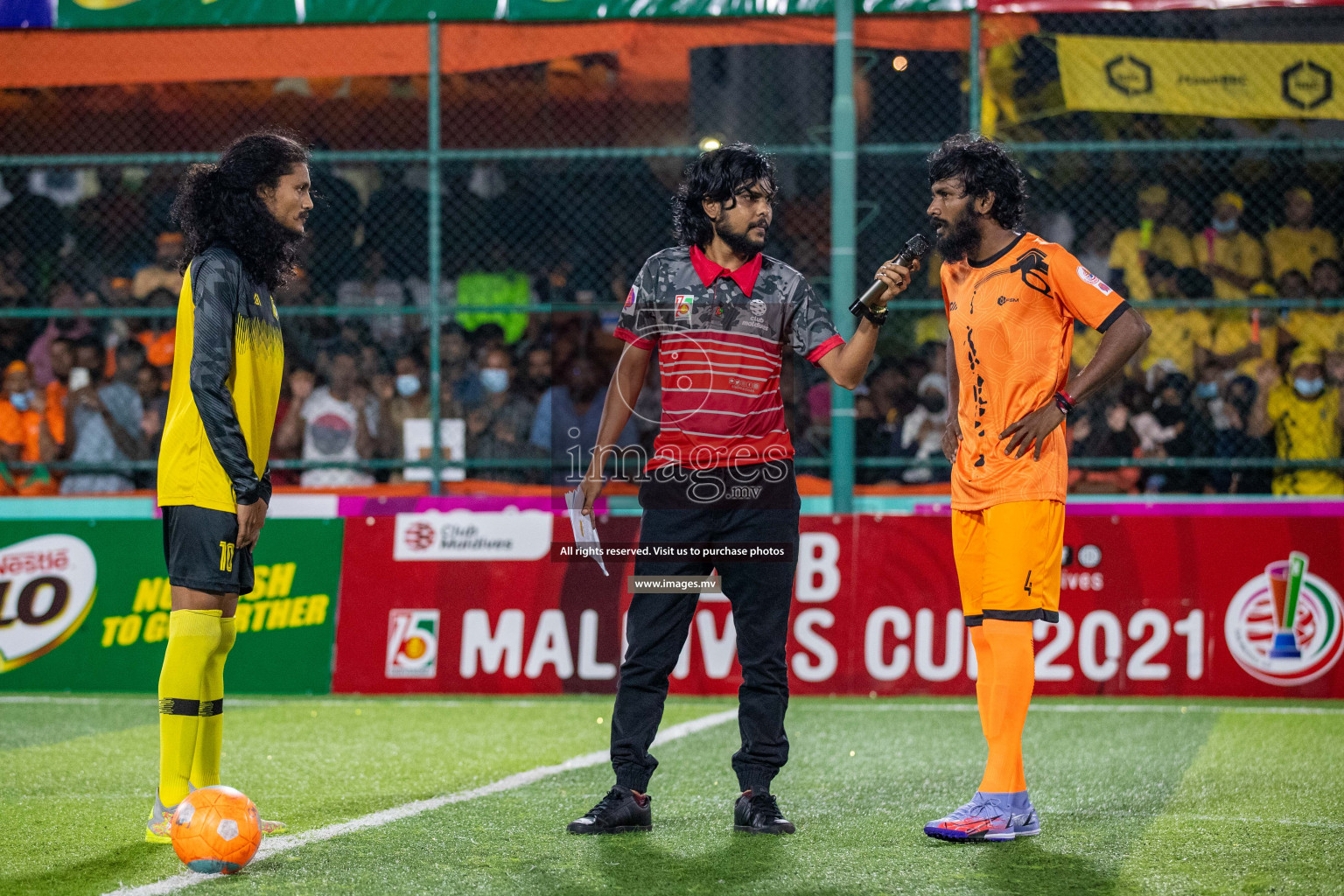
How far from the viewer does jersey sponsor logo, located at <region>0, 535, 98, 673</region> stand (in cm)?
851

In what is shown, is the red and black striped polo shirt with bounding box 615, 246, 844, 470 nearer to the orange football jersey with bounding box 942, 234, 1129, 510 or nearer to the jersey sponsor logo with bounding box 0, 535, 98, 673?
the orange football jersey with bounding box 942, 234, 1129, 510

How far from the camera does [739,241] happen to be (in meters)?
4.77

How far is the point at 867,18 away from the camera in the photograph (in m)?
9.88

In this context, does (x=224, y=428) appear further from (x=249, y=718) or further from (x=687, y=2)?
(x=687, y=2)

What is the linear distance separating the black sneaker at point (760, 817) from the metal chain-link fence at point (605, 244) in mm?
5125

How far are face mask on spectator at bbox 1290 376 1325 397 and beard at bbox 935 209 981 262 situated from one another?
6.21m

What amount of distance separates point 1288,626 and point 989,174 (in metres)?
4.56

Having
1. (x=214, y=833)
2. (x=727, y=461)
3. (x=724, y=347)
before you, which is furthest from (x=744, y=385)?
(x=214, y=833)

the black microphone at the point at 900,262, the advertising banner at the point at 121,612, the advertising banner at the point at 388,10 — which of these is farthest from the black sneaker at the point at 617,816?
the advertising banner at the point at 388,10

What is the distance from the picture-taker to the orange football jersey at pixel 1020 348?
4582 millimetres

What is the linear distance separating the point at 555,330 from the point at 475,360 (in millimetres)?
870

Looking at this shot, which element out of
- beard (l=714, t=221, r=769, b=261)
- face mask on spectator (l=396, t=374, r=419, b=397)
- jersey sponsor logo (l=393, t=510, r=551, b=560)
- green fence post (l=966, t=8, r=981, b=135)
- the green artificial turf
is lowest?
the green artificial turf

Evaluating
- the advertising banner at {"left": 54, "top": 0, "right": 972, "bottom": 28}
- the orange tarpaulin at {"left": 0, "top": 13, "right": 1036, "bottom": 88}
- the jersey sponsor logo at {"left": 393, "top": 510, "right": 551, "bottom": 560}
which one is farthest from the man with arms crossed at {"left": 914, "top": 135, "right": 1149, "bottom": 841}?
the orange tarpaulin at {"left": 0, "top": 13, "right": 1036, "bottom": 88}

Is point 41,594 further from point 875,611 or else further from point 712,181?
point 712,181
